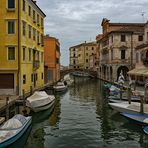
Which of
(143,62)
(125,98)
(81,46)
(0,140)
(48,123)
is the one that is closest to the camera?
(0,140)

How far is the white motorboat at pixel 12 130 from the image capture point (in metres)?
13.7

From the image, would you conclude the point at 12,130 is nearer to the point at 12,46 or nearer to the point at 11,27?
the point at 12,46

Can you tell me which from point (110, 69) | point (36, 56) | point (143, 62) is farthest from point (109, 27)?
point (36, 56)

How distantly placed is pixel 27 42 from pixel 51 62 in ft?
72.9

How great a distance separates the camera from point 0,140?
1335 cm

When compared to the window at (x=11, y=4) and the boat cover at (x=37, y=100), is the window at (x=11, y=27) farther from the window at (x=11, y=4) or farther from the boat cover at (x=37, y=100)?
the boat cover at (x=37, y=100)

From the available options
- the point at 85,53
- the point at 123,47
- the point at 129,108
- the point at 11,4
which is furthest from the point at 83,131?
the point at 85,53

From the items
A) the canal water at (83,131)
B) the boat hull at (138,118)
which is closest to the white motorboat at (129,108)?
the boat hull at (138,118)

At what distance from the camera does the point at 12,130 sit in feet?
48.5

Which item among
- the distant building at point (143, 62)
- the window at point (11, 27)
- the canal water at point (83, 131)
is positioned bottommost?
the canal water at point (83, 131)

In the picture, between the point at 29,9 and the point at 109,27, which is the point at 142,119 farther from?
the point at 109,27

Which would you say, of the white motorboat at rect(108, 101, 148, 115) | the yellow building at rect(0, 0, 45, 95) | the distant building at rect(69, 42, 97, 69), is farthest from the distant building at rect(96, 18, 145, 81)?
the distant building at rect(69, 42, 97, 69)

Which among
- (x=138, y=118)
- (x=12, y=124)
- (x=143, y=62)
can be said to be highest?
(x=143, y=62)

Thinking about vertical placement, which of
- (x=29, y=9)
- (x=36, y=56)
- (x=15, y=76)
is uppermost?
(x=29, y=9)
